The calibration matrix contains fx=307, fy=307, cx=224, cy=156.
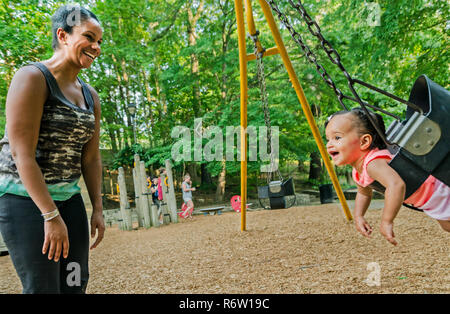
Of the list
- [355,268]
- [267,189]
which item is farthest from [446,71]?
[355,268]

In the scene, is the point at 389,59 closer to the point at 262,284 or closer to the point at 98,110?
the point at 262,284

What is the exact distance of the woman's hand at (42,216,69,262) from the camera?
116 centimetres

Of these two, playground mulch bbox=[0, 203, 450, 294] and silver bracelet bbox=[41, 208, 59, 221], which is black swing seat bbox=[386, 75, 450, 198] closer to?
silver bracelet bbox=[41, 208, 59, 221]

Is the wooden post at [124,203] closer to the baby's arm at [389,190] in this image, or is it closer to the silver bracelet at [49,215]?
the silver bracelet at [49,215]

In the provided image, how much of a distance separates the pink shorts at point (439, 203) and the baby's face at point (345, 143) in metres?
0.37

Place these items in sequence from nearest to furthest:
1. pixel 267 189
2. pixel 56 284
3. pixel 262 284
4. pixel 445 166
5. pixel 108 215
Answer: pixel 445 166 < pixel 56 284 < pixel 262 284 < pixel 267 189 < pixel 108 215

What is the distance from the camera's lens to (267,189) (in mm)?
6359

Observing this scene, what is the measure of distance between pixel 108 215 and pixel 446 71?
36.3 feet

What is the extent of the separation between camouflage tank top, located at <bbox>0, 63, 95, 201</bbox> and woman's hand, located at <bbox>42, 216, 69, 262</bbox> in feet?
0.46

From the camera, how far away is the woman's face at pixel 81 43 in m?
1.32

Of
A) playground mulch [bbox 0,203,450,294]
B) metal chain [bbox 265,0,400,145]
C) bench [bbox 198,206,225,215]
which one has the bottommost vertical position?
bench [bbox 198,206,225,215]

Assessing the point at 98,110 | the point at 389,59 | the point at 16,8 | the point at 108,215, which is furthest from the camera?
the point at 108,215

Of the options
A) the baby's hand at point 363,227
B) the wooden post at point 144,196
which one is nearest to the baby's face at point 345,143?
the baby's hand at point 363,227

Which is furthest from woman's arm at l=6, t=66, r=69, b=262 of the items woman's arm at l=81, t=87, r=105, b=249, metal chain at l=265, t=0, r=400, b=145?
metal chain at l=265, t=0, r=400, b=145
